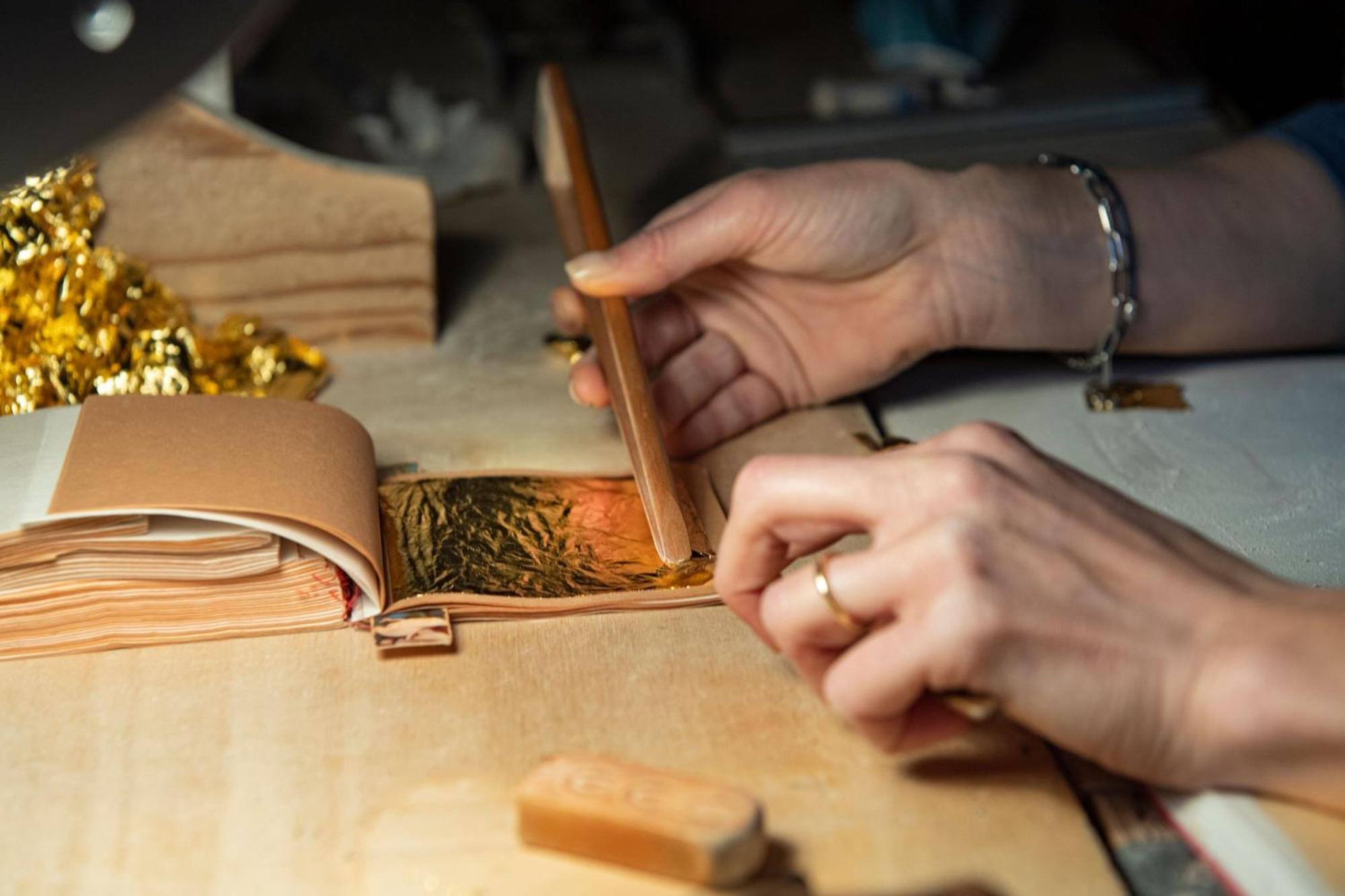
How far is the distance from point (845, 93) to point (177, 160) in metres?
1.20

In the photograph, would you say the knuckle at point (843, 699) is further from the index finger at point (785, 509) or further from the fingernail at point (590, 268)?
the fingernail at point (590, 268)

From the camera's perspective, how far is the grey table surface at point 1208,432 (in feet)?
3.61

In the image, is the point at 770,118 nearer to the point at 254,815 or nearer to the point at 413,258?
the point at 413,258

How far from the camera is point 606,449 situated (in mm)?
1247

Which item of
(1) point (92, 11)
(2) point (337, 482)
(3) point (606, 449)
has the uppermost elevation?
(1) point (92, 11)

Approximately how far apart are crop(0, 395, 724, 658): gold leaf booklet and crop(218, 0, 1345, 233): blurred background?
84 cm

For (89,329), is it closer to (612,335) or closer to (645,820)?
(612,335)

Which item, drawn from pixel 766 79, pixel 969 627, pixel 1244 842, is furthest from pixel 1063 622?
pixel 766 79

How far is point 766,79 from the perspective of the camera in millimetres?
2373

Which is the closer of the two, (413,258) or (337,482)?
(337,482)

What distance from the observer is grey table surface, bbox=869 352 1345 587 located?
110 centimetres

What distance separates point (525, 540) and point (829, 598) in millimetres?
357

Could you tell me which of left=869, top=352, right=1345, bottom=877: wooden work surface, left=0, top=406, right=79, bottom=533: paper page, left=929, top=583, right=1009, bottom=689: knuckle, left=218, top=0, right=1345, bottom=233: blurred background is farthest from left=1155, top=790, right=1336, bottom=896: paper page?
left=218, top=0, right=1345, bottom=233: blurred background

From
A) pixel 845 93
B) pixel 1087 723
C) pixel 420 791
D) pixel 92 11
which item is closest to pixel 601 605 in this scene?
pixel 420 791
